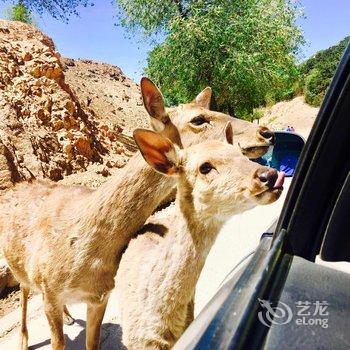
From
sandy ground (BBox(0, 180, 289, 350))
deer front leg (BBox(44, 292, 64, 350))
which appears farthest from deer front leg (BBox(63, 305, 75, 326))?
deer front leg (BBox(44, 292, 64, 350))

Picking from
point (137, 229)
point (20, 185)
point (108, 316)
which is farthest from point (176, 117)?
point (108, 316)

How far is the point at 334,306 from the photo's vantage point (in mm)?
1421

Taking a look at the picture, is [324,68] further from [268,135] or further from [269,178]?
[269,178]

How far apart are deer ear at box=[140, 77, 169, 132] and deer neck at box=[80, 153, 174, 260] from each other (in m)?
0.77

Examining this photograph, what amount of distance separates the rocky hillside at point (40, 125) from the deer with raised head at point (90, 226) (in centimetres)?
453

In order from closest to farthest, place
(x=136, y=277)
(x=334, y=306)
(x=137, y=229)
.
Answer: (x=334, y=306) < (x=136, y=277) < (x=137, y=229)

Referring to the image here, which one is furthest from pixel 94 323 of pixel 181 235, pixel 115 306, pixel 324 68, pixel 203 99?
pixel 324 68

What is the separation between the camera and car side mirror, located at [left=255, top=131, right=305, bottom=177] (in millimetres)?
4012

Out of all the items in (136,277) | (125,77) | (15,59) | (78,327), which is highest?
(125,77)

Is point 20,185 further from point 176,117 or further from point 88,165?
point 88,165

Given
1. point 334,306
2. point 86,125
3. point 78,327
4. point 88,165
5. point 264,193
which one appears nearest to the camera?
point 334,306

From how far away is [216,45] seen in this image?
19.1 metres

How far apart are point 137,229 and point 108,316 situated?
2194 mm

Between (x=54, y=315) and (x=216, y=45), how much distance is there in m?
16.7
